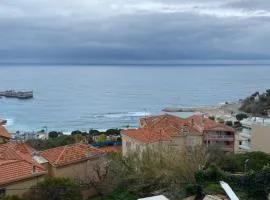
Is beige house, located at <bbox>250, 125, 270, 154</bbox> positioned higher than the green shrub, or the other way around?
the green shrub

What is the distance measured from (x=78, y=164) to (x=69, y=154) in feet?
2.01

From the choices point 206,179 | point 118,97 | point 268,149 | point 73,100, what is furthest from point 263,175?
point 118,97

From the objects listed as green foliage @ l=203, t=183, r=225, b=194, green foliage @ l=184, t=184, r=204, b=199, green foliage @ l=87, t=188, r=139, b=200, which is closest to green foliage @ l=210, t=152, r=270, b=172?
green foliage @ l=87, t=188, r=139, b=200

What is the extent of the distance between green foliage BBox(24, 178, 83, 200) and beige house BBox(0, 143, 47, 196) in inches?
40.0

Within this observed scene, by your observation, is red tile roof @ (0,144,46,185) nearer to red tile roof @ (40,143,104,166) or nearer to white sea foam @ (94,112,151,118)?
red tile roof @ (40,143,104,166)

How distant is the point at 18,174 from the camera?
54.9 ft

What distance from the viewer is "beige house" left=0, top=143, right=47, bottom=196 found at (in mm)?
16266

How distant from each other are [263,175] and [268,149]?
17610mm

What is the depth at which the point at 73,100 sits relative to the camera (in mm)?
108500

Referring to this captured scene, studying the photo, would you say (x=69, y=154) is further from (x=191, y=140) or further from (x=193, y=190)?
(x=191, y=140)

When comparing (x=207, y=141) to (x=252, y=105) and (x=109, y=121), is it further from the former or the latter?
(x=252, y=105)

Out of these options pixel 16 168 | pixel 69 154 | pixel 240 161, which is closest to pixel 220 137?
pixel 240 161

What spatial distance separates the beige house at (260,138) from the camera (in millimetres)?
→ 32250

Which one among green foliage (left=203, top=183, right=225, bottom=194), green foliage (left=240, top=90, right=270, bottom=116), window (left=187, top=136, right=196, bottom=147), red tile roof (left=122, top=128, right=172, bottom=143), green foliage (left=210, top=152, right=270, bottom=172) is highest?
green foliage (left=203, top=183, right=225, bottom=194)
